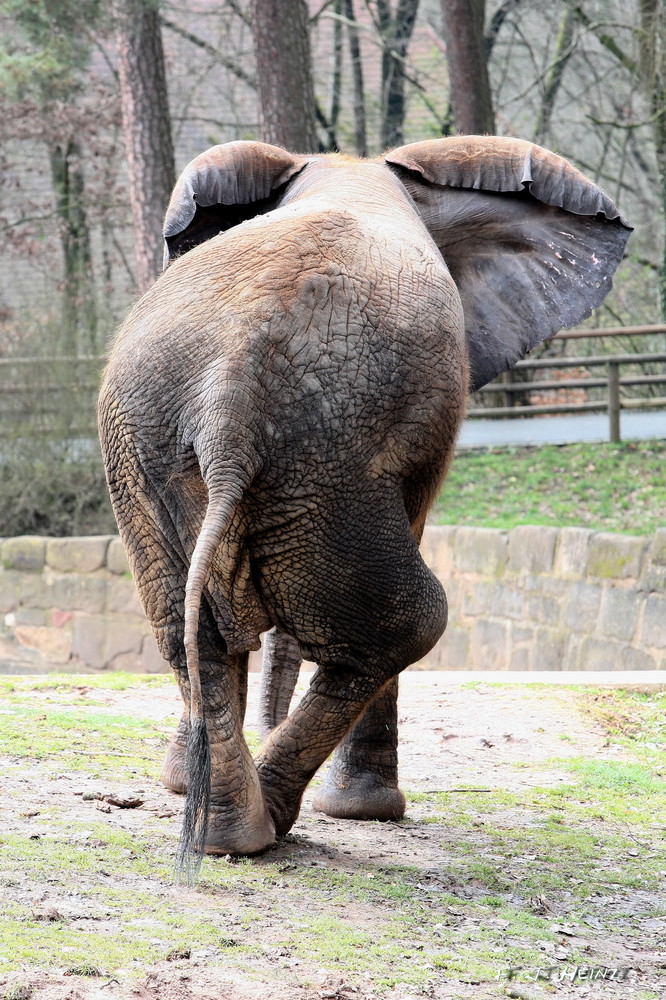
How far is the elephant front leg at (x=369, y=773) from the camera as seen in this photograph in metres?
4.96

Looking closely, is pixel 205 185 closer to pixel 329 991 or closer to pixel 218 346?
pixel 218 346

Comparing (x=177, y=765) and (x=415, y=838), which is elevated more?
(x=177, y=765)

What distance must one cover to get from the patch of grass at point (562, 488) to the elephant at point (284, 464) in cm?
863

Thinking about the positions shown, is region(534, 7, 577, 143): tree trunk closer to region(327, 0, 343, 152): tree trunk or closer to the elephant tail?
region(327, 0, 343, 152): tree trunk

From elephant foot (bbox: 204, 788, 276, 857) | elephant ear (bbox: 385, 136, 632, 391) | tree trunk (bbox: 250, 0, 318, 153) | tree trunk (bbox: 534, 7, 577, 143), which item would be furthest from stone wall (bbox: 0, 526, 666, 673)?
tree trunk (bbox: 534, 7, 577, 143)

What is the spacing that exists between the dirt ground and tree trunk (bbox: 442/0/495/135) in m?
9.74

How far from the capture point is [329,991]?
3.06 meters

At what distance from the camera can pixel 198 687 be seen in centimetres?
354

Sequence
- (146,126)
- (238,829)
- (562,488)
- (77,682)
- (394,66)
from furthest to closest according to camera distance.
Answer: (394,66)
(562,488)
(146,126)
(77,682)
(238,829)

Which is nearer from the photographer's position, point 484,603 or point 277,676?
point 277,676

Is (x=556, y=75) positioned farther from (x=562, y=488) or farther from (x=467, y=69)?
(x=562, y=488)

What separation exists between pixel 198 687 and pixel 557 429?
48.5 ft

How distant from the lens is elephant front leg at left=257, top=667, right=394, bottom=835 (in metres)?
3.97

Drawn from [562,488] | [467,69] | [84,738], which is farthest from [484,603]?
[467,69]
